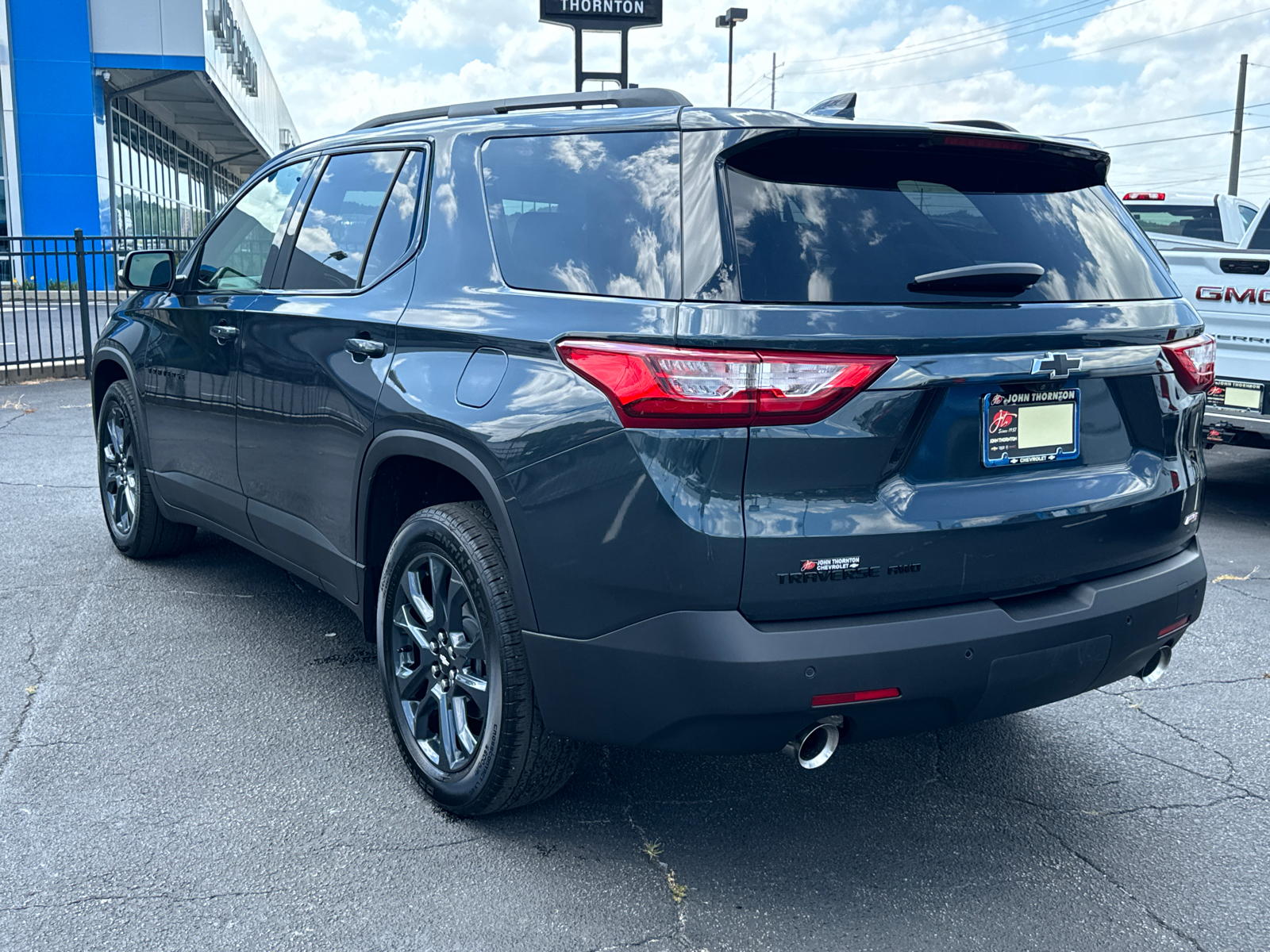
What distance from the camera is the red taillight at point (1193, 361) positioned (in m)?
2.97

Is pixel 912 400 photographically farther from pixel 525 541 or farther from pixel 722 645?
pixel 525 541

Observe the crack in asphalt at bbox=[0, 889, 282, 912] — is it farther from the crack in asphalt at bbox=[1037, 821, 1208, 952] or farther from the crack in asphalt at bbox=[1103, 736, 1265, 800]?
the crack in asphalt at bbox=[1103, 736, 1265, 800]

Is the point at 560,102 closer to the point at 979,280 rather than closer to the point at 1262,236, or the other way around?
the point at 979,280

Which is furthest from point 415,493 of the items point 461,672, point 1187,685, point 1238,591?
point 1238,591

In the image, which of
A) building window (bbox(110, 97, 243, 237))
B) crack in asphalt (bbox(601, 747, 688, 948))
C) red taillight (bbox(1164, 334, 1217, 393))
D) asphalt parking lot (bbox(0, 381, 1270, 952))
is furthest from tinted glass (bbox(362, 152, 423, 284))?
building window (bbox(110, 97, 243, 237))

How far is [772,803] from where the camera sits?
3.28m

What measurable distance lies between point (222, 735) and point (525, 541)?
61.5 inches

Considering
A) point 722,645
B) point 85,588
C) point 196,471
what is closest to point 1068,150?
point 722,645

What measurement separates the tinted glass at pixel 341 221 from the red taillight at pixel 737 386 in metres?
1.47

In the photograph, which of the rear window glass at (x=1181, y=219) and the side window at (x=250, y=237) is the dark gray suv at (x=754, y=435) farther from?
the rear window glass at (x=1181, y=219)

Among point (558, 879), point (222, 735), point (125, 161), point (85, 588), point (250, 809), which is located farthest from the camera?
point (125, 161)

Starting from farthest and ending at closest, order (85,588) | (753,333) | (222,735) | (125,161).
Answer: (125,161)
(85,588)
(222,735)
(753,333)

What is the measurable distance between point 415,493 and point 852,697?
59.0 inches

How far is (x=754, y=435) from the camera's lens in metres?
2.38
